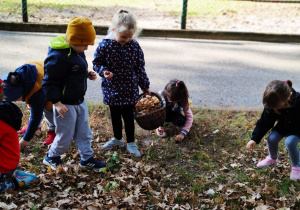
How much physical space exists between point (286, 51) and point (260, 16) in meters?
3.18

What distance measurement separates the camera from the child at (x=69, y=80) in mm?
3393

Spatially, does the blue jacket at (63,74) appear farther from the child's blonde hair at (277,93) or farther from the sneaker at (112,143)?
the child's blonde hair at (277,93)

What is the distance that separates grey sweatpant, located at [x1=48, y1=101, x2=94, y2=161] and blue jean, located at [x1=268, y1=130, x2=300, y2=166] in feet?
6.36

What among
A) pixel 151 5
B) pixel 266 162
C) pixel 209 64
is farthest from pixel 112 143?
pixel 151 5

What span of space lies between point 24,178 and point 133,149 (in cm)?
131

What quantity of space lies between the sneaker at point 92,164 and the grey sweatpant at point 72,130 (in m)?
0.04

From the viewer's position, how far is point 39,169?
396 centimetres

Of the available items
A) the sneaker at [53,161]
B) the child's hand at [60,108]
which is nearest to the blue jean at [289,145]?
the child's hand at [60,108]

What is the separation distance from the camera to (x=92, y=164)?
3949 mm

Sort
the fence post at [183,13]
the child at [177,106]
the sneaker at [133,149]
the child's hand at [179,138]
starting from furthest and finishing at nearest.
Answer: the fence post at [183,13] → the child's hand at [179,138] → the child at [177,106] → the sneaker at [133,149]

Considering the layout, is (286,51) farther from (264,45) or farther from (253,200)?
(253,200)

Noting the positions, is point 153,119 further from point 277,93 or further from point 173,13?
point 173,13

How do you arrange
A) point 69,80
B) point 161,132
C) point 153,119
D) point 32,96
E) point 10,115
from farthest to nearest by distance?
point 161,132 < point 153,119 < point 32,96 < point 69,80 < point 10,115

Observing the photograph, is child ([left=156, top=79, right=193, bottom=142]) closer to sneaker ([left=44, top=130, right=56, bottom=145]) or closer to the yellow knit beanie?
sneaker ([left=44, top=130, right=56, bottom=145])
